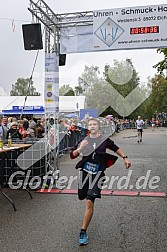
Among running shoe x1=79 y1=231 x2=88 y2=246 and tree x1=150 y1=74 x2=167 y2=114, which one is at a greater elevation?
tree x1=150 y1=74 x2=167 y2=114

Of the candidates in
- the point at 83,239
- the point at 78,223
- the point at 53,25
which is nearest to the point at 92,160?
the point at 83,239

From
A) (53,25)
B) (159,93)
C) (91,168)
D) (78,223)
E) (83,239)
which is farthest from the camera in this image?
(159,93)

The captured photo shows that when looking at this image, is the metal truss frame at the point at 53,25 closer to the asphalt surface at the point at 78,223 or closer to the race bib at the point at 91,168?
the asphalt surface at the point at 78,223

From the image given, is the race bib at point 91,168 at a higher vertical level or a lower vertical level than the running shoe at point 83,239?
higher

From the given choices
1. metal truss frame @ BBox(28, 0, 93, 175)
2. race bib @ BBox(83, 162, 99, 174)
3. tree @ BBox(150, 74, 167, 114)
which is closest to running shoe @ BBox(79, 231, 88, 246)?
race bib @ BBox(83, 162, 99, 174)

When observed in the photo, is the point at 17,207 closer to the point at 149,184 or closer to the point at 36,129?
the point at 149,184

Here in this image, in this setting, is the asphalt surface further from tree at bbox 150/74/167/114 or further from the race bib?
tree at bbox 150/74/167/114

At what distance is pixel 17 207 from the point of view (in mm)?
6246

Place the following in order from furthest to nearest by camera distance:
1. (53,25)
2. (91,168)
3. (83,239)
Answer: (53,25)
(91,168)
(83,239)

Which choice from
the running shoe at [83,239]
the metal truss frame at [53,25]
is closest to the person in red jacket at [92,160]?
the running shoe at [83,239]

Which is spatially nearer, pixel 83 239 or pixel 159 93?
pixel 83 239

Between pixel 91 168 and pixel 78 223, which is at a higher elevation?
pixel 91 168

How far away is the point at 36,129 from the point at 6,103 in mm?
17165

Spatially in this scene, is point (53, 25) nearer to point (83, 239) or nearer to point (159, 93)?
point (83, 239)
